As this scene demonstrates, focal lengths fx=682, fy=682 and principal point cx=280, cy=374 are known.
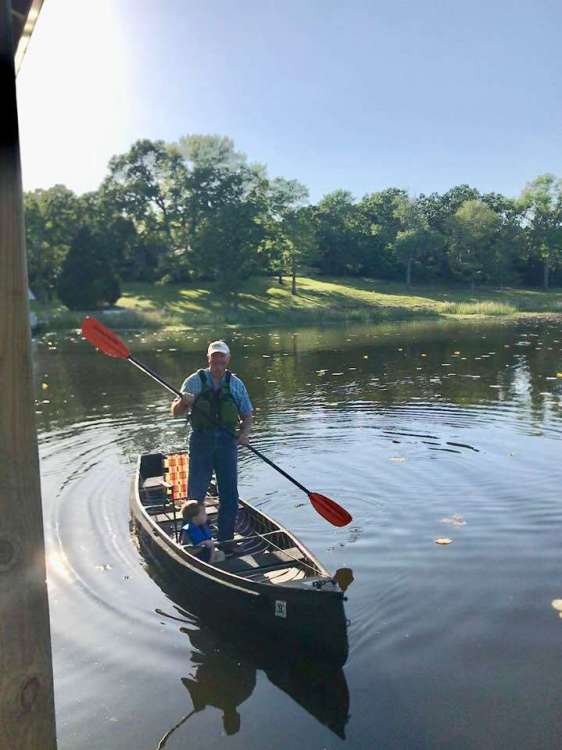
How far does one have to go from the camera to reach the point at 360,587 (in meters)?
7.57

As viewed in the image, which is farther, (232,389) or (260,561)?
(232,389)

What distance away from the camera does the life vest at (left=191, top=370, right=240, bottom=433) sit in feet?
24.8

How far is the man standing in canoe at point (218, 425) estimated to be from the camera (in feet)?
24.8

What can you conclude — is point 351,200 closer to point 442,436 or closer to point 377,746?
point 442,436

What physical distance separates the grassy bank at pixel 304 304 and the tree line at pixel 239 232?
211cm

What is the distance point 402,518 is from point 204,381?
12.4 feet

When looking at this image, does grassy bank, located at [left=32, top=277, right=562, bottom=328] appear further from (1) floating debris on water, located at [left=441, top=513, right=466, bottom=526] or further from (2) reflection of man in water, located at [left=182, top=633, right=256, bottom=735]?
(2) reflection of man in water, located at [left=182, top=633, right=256, bottom=735]

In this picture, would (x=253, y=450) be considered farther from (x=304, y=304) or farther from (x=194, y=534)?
(x=304, y=304)

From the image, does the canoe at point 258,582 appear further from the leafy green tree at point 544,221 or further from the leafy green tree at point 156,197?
the leafy green tree at point 544,221

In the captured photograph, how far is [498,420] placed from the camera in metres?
15.8

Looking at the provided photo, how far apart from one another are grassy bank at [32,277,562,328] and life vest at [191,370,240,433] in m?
38.9

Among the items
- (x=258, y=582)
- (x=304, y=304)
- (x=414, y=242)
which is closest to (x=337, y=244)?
(x=414, y=242)

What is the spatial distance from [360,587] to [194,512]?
2.02 meters

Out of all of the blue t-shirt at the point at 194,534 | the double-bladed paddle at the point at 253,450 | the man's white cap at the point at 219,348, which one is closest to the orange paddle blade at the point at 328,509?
the double-bladed paddle at the point at 253,450
